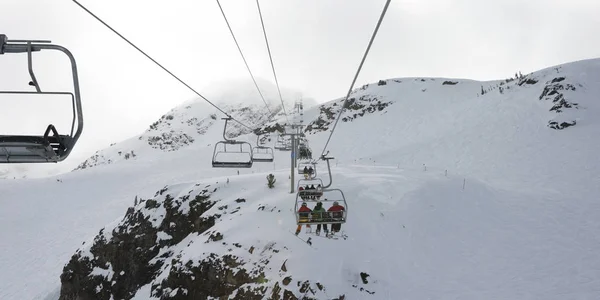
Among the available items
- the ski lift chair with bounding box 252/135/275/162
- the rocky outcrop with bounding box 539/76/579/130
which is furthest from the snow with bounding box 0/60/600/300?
the ski lift chair with bounding box 252/135/275/162

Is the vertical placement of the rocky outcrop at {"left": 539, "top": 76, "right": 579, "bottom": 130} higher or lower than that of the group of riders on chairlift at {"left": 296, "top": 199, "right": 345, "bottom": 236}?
higher

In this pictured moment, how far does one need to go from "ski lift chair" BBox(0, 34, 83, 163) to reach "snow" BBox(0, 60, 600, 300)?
8.25 metres

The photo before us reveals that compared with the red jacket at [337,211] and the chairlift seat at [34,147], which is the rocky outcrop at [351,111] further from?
the chairlift seat at [34,147]

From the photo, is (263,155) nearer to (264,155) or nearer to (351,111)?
(264,155)

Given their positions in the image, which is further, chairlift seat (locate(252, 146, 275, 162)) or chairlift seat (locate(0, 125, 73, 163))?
chairlift seat (locate(252, 146, 275, 162))

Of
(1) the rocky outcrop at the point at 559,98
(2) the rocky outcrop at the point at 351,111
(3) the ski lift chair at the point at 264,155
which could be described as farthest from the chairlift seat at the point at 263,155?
(1) the rocky outcrop at the point at 559,98

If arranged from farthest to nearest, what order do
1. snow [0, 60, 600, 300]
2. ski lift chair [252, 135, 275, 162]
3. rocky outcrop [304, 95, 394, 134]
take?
rocky outcrop [304, 95, 394, 134] < ski lift chair [252, 135, 275, 162] < snow [0, 60, 600, 300]

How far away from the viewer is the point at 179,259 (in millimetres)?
13852

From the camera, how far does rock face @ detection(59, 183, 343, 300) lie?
37.7ft

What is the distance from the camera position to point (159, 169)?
42281mm

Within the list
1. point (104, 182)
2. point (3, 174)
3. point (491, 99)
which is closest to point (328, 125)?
point (491, 99)

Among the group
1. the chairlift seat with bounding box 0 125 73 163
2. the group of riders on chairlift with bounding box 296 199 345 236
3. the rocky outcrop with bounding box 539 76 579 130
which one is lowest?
the group of riders on chairlift with bounding box 296 199 345 236

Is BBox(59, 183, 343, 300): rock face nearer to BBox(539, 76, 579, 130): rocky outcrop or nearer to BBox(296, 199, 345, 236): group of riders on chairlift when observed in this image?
BBox(296, 199, 345, 236): group of riders on chairlift

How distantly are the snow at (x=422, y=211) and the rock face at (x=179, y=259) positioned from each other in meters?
0.20
